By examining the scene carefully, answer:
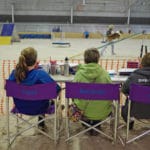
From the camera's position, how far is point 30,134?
13.0 ft

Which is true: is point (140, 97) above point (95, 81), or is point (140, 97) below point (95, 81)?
below

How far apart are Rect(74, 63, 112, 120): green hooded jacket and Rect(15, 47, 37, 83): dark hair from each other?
566 mm

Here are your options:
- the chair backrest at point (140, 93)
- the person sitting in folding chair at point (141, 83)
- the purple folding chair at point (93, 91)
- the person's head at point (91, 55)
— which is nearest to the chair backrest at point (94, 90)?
the purple folding chair at point (93, 91)

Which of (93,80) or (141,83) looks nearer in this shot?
(141,83)

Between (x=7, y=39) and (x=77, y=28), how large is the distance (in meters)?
7.60

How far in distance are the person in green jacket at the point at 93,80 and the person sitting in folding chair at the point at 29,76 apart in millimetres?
353

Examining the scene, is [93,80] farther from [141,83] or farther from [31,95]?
[31,95]

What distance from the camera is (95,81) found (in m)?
3.64

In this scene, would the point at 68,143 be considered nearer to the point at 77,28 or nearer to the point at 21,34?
the point at 21,34

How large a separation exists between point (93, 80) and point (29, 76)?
0.72 m

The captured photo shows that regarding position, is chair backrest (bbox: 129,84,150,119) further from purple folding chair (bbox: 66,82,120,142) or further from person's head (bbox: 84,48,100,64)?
person's head (bbox: 84,48,100,64)

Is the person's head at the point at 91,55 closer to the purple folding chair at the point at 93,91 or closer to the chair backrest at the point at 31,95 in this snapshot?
the purple folding chair at the point at 93,91

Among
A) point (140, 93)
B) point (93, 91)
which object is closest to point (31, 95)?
point (93, 91)

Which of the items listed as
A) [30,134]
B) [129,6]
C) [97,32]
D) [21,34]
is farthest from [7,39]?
[30,134]
